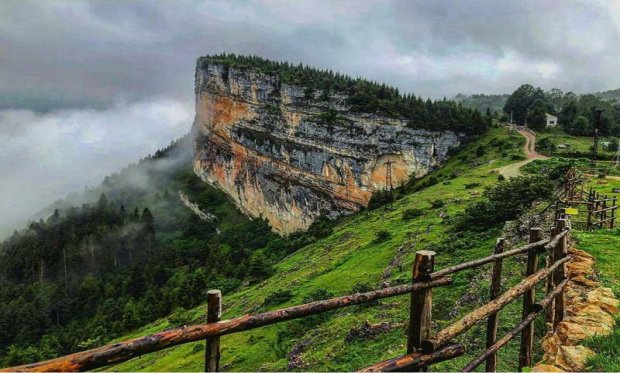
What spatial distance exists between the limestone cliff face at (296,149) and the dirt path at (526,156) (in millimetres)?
13591

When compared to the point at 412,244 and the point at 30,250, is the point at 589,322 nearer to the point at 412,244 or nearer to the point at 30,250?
the point at 412,244

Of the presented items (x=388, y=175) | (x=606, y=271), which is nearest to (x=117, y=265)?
(x=388, y=175)

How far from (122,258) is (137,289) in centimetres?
2820

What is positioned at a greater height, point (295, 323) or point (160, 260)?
point (295, 323)

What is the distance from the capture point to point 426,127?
9406 cm

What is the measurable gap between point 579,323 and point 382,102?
93.1 meters

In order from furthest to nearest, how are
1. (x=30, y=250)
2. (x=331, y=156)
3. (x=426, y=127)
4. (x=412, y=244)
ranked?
1. (x=30, y=250)
2. (x=331, y=156)
3. (x=426, y=127)
4. (x=412, y=244)

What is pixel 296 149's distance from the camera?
11462 cm

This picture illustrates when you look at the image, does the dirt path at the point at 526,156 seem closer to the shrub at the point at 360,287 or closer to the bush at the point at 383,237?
the bush at the point at 383,237

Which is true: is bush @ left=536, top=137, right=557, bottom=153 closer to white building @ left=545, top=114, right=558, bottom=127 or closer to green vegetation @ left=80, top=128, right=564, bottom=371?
white building @ left=545, top=114, right=558, bottom=127

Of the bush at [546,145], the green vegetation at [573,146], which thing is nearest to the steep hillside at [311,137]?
the bush at [546,145]

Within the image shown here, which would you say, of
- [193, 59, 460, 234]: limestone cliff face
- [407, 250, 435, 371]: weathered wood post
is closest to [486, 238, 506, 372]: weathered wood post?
[407, 250, 435, 371]: weathered wood post

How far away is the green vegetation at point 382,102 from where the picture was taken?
9344cm

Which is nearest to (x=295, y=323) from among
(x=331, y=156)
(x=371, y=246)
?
(x=371, y=246)
